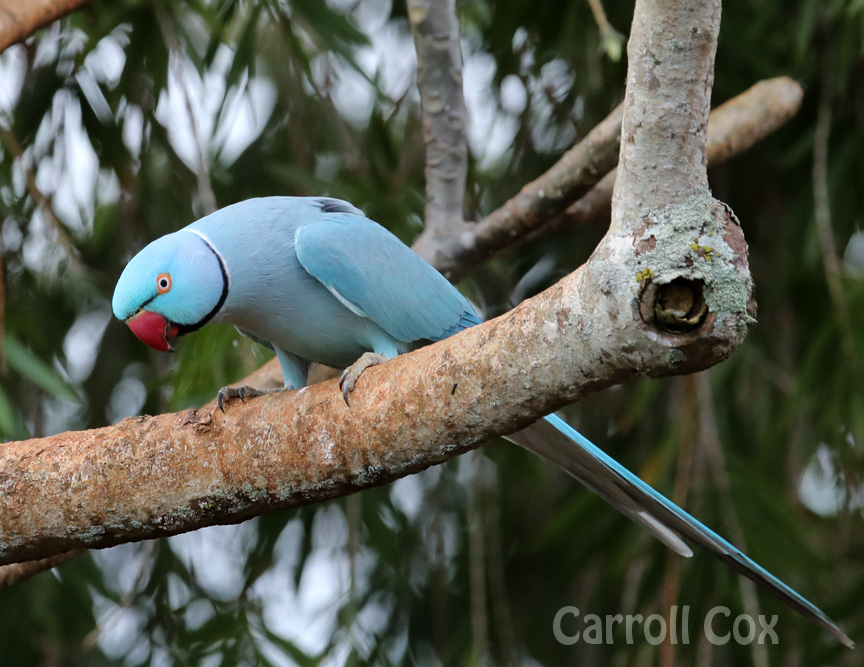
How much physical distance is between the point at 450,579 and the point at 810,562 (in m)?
1.07

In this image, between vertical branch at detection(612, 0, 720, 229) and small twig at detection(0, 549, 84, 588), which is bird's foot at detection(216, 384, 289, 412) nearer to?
small twig at detection(0, 549, 84, 588)

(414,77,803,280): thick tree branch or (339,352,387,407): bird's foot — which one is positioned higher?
(414,77,803,280): thick tree branch

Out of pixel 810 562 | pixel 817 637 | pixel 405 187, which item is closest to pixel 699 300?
pixel 810 562

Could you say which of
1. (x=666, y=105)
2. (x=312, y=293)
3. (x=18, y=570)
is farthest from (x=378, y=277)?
(x=666, y=105)

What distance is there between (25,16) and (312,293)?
87 cm

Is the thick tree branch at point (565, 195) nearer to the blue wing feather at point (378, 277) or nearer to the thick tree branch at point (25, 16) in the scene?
the blue wing feather at point (378, 277)

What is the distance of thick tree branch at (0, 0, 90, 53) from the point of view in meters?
1.91

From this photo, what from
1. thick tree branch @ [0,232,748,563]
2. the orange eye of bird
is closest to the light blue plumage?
the orange eye of bird

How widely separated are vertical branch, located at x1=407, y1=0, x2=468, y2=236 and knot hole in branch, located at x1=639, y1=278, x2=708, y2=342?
52.4 inches

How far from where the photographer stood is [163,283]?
1.63 metres

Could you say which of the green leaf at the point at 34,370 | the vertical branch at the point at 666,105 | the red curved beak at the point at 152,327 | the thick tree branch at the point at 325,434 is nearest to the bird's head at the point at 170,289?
the red curved beak at the point at 152,327

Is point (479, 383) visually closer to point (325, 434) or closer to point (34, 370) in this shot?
point (325, 434)

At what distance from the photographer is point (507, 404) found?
3.61ft

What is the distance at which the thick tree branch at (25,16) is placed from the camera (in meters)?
1.91
